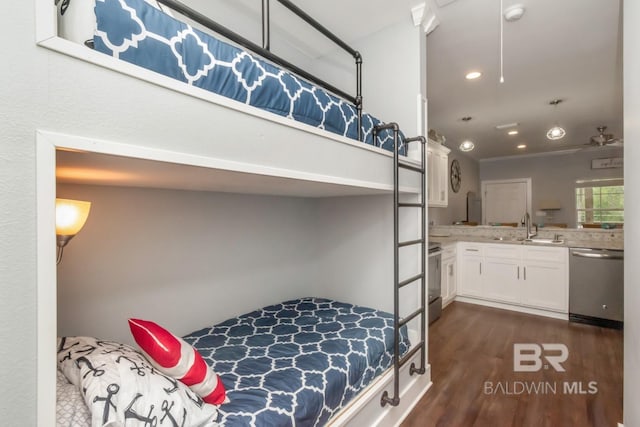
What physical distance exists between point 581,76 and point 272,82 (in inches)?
138

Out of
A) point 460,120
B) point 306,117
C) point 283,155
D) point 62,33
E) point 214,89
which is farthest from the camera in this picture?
point 460,120

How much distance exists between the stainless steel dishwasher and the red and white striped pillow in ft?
13.6

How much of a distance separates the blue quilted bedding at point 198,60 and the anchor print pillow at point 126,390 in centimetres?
92

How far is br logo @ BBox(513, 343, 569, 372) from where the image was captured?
2.53 metres

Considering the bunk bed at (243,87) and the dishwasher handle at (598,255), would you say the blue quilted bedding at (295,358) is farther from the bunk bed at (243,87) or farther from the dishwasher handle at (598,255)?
the dishwasher handle at (598,255)

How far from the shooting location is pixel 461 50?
2.70m

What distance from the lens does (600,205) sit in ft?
21.4

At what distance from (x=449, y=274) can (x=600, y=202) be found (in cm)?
487

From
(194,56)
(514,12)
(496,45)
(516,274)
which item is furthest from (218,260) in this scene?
(516,274)

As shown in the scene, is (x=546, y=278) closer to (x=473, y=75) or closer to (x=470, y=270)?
(x=470, y=270)

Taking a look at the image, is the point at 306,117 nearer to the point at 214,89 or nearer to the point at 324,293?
the point at 214,89

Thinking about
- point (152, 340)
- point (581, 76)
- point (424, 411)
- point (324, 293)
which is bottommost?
point (424, 411)

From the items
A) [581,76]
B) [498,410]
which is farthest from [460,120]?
[498,410]

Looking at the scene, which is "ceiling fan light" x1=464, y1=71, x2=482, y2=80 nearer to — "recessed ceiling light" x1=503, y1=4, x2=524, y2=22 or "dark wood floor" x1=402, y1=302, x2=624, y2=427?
"recessed ceiling light" x1=503, y1=4, x2=524, y2=22
